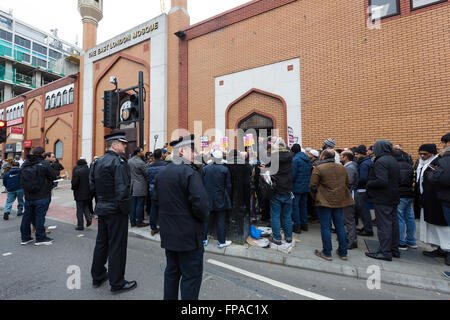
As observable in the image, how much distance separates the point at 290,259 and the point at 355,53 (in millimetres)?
7184

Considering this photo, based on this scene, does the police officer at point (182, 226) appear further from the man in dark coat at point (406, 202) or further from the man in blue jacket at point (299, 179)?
the man in dark coat at point (406, 202)

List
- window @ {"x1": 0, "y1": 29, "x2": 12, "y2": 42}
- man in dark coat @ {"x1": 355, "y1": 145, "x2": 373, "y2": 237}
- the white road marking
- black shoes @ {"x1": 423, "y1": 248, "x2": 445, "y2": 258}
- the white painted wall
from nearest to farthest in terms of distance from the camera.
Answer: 1. the white road marking
2. black shoes @ {"x1": 423, "y1": 248, "x2": 445, "y2": 258}
3. man in dark coat @ {"x1": 355, "y1": 145, "x2": 373, "y2": 237}
4. the white painted wall
5. window @ {"x1": 0, "y1": 29, "x2": 12, "y2": 42}

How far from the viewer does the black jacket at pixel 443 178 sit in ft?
10.7

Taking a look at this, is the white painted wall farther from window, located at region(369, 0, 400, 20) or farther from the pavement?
the pavement

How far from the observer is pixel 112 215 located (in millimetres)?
2883

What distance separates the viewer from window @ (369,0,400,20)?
6720 mm

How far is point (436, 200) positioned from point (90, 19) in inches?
853

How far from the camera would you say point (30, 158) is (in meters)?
4.70

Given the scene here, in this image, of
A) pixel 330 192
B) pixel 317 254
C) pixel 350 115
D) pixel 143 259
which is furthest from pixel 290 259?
pixel 350 115

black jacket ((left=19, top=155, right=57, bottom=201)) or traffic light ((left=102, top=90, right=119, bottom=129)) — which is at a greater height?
traffic light ((left=102, top=90, right=119, bottom=129))

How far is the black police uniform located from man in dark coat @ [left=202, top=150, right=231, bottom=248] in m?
1.60

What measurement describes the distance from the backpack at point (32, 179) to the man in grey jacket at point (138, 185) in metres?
1.83

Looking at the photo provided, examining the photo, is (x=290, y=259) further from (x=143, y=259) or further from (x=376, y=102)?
(x=376, y=102)

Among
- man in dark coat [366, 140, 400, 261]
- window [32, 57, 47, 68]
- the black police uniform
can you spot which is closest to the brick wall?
man in dark coat [366, 140, 400, 261]
